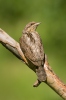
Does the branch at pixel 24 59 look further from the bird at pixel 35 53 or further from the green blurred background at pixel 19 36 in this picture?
the green blurred background at pixel 19 36

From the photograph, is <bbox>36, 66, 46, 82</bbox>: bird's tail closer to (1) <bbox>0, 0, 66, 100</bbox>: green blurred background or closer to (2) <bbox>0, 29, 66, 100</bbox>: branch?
(2) <bbox>0, 29, 66, 100</bbox>: branch

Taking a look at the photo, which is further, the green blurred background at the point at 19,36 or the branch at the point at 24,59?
the green blurred background at the point at 19,36

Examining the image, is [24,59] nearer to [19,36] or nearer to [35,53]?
[35,53]

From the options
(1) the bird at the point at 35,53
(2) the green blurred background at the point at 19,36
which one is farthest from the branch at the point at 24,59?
(2) the green blurred background at the point at 19,36

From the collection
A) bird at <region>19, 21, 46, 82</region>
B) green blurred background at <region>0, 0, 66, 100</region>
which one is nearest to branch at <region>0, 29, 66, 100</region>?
bird at <region>19, 21, 46, 82</region>

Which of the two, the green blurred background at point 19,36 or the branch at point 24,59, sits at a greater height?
the green blurred background at point 19,36

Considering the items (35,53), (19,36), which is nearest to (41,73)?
(35,53)

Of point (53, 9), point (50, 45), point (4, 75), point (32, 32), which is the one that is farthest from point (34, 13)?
point (32, 32)

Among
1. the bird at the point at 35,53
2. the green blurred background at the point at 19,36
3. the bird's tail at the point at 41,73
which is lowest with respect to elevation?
the bird's tail at the point at 41,73
